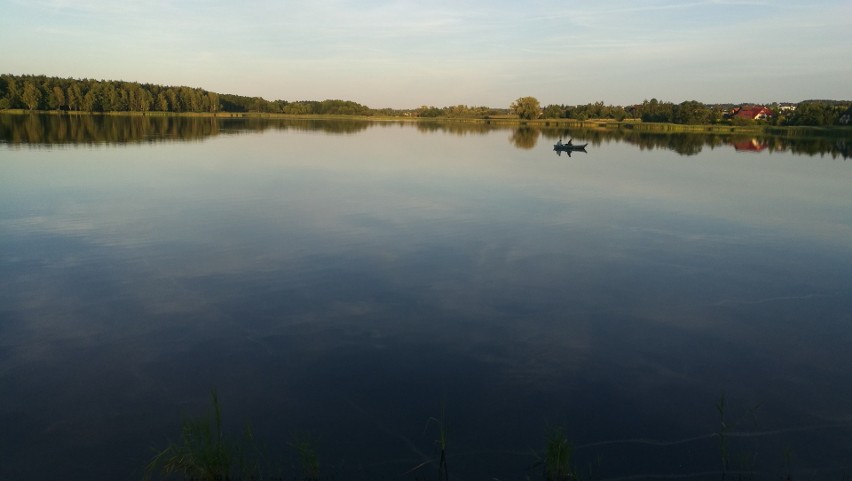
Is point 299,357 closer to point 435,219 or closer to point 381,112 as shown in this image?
point 435,219

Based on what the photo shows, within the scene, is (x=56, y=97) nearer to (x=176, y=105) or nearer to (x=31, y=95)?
(x=31, y=95)

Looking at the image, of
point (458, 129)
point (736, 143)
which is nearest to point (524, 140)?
point (736, 143)

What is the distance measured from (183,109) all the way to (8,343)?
339 feet

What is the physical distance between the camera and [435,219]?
13.6 m

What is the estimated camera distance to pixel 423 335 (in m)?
6.90

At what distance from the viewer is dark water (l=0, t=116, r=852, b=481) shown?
478 centimetres

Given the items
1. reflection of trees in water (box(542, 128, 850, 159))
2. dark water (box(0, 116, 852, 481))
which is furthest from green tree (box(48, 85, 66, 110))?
dark water (box(0, 116, 852, 481))

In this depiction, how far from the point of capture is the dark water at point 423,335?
478cm

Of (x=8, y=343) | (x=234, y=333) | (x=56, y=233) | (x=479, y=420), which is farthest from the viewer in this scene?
(x=56, y=233)

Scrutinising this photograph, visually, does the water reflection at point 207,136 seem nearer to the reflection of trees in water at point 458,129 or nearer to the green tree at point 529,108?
the reflection of trees in water at point 458,129

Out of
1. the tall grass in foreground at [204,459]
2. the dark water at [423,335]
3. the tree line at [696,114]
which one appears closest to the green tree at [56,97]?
the dark water at [423,335]

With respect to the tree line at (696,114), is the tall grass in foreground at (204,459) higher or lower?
lower

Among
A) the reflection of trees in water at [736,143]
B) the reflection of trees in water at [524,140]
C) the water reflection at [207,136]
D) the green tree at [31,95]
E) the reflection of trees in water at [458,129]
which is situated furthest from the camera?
the green tree at [31,95]

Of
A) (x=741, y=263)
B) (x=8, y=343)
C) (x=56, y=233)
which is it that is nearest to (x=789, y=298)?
(x=741, y=263)
